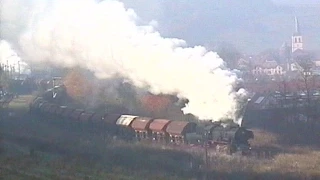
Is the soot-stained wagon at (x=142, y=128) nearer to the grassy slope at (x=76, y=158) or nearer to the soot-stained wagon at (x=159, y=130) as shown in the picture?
the soot-stained wagon at (x=159, y=130)

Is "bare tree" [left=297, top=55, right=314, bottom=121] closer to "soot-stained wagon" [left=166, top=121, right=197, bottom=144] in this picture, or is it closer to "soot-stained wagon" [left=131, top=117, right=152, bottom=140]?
"soot-stained wagon" [left=166, top=121, right=197, bottom=144]

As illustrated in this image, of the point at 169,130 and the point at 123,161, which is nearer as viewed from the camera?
the point at 123,161

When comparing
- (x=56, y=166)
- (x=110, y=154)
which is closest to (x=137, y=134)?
(x=110, y=154)

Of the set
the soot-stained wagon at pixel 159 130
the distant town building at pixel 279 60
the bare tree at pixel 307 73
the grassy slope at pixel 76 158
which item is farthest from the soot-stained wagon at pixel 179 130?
the distant town building at pixel 279 60

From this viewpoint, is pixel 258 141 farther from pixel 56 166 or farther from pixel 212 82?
pixel 56 166

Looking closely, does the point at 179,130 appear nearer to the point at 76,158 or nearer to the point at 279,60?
the point at 76,158

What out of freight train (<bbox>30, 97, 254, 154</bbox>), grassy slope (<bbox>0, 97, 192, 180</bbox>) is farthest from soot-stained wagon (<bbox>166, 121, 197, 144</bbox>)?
grassy slope (<bbox>0, 97, 192, 180</bbox>)

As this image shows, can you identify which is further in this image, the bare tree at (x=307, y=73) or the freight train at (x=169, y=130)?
the bare tree at (x=307, y=73)

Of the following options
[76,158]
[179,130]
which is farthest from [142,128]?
[76,158]

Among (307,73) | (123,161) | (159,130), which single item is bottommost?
(123,161)
